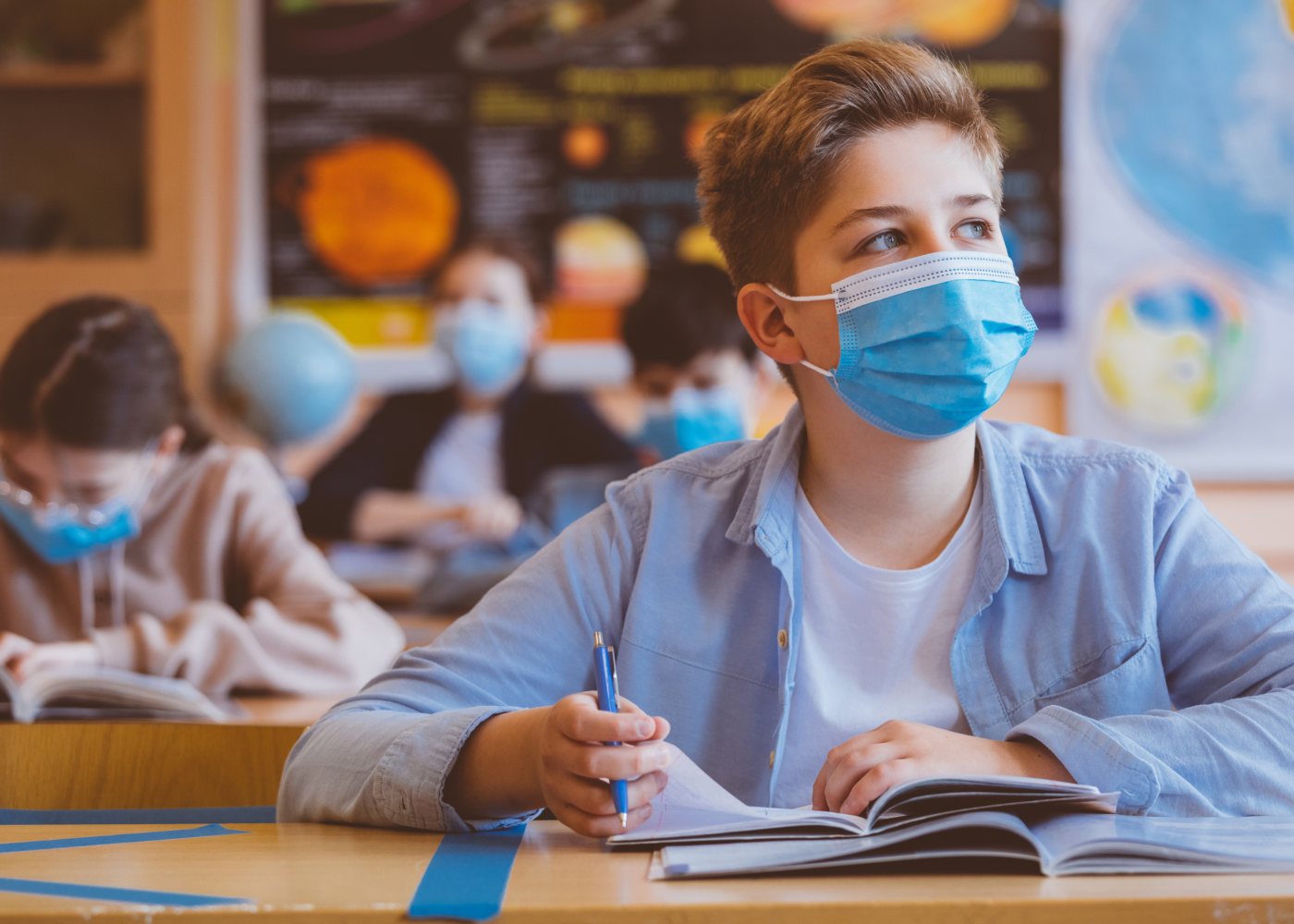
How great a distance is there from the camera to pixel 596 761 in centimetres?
89

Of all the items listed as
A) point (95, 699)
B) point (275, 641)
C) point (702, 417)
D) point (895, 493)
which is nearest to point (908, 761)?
point (895, 493)

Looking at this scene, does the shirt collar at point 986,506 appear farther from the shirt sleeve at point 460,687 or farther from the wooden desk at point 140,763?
the wooden desk at point 140,763

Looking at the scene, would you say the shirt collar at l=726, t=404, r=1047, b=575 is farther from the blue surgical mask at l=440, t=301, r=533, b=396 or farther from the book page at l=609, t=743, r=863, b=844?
the blue surgical mask at l=440, t=301, r=533, b=396

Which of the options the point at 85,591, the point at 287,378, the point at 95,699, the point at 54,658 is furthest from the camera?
the point at 287,378

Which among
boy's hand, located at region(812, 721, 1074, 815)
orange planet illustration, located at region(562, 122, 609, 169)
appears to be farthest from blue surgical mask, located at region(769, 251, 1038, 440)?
orange planet illustration, located at region(562, 122, 609, 169)

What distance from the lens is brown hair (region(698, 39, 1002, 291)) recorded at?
1.26 m

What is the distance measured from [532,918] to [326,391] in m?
3.47

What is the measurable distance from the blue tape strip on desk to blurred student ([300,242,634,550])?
9.57ft

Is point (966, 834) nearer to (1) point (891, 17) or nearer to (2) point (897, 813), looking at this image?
(2) point (897, 813)

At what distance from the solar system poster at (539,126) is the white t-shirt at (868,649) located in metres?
3.02

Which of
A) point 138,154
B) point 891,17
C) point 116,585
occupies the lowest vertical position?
point 116,585

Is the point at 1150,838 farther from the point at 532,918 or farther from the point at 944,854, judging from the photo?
the point at 532,918

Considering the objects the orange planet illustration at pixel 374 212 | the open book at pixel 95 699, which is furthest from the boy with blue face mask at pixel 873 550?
the orange planet illustration at pixel 374 212

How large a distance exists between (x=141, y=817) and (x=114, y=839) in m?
0.10
